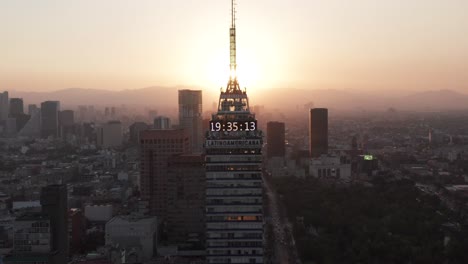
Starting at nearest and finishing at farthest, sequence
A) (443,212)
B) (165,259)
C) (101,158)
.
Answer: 1. (165,259)
2. (443,212)
3. (101,158)

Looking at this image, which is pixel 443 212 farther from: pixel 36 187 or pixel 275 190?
pixel 36 187

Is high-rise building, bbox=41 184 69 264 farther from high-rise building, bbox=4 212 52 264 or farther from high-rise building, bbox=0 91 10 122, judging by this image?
high-rise building, bbox=0 91 10 122

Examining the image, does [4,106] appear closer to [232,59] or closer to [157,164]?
[157,164]

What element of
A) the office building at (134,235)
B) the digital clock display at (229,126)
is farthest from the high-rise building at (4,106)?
the digital clock display at (229,126)

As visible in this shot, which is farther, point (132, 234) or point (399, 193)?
point (399, 193)

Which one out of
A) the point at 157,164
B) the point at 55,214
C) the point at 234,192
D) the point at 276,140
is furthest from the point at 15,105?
the point at 234,192

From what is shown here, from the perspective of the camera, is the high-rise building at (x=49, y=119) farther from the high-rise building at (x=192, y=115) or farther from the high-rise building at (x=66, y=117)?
the high-rise building at (x=192, y=115)

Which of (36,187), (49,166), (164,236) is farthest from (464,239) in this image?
(49,166)
